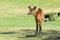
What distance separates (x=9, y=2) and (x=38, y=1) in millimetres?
3545

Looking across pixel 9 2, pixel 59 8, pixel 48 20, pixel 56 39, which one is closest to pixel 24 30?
pixel 56 39

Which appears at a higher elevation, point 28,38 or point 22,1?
point 22,1

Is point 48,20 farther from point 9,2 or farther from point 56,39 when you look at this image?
point 9,2

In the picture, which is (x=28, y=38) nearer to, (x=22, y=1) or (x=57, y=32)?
(x=57, y=32)

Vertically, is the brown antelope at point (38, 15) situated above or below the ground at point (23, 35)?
above

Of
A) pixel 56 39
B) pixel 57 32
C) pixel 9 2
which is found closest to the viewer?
pixel 56 39

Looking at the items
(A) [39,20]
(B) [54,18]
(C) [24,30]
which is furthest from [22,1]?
(A) [39,20]

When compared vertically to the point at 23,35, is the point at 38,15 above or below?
above

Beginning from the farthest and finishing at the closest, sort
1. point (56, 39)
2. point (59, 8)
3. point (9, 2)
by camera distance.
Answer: point (9, 2) < point (59, 8) < point (56, 39)

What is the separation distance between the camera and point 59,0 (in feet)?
110

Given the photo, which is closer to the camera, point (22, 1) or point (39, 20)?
point (39, 20)

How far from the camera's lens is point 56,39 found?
1268cm

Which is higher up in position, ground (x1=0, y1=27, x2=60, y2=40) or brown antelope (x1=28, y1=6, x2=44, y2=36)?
brown antelope (x1=28, y1=6, x2=44, y2=36)

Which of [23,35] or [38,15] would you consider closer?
[38,15]
